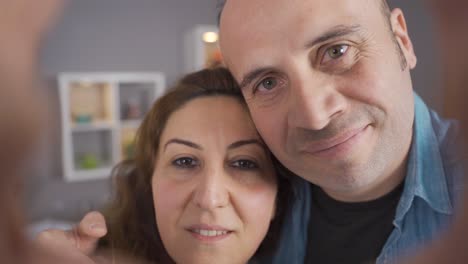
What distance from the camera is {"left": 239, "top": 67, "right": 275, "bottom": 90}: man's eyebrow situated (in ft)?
1.08

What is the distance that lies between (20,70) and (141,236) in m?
0.23

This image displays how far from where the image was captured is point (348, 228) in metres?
0.39

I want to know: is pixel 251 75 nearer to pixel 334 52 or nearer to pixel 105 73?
pixel 334 52

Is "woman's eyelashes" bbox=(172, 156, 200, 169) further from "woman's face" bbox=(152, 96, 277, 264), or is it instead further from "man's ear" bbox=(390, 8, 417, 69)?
"man's ear" bbox=(390, 8, 417, 69)

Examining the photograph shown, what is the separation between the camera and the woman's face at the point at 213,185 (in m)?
0.35

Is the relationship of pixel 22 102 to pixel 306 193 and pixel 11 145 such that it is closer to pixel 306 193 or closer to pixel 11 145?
pixel 11 145

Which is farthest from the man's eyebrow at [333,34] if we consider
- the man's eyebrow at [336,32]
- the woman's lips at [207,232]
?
the woman's lips at [207,232]

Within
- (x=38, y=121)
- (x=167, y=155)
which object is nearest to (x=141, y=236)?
(x=167, y=155)

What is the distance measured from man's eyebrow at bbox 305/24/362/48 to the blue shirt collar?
3.1 inches

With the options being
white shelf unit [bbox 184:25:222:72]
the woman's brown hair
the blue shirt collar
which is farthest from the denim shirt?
white shelf unit [bbox 184:25:222:72]

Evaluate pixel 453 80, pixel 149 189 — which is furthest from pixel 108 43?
pixel 453 80

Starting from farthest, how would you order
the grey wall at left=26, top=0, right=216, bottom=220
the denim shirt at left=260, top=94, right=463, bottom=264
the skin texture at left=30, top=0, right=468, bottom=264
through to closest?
the grey wall at left=26, top=0, right=216, bottom=220 → the denim shirt at left=260, top=94, right=463, bottom=264 → the skin texture at left=30, top=0, right=468, bottom=264

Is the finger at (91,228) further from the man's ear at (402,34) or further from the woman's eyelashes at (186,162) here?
the man's ear at (402,34)

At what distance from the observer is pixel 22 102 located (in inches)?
8.0
